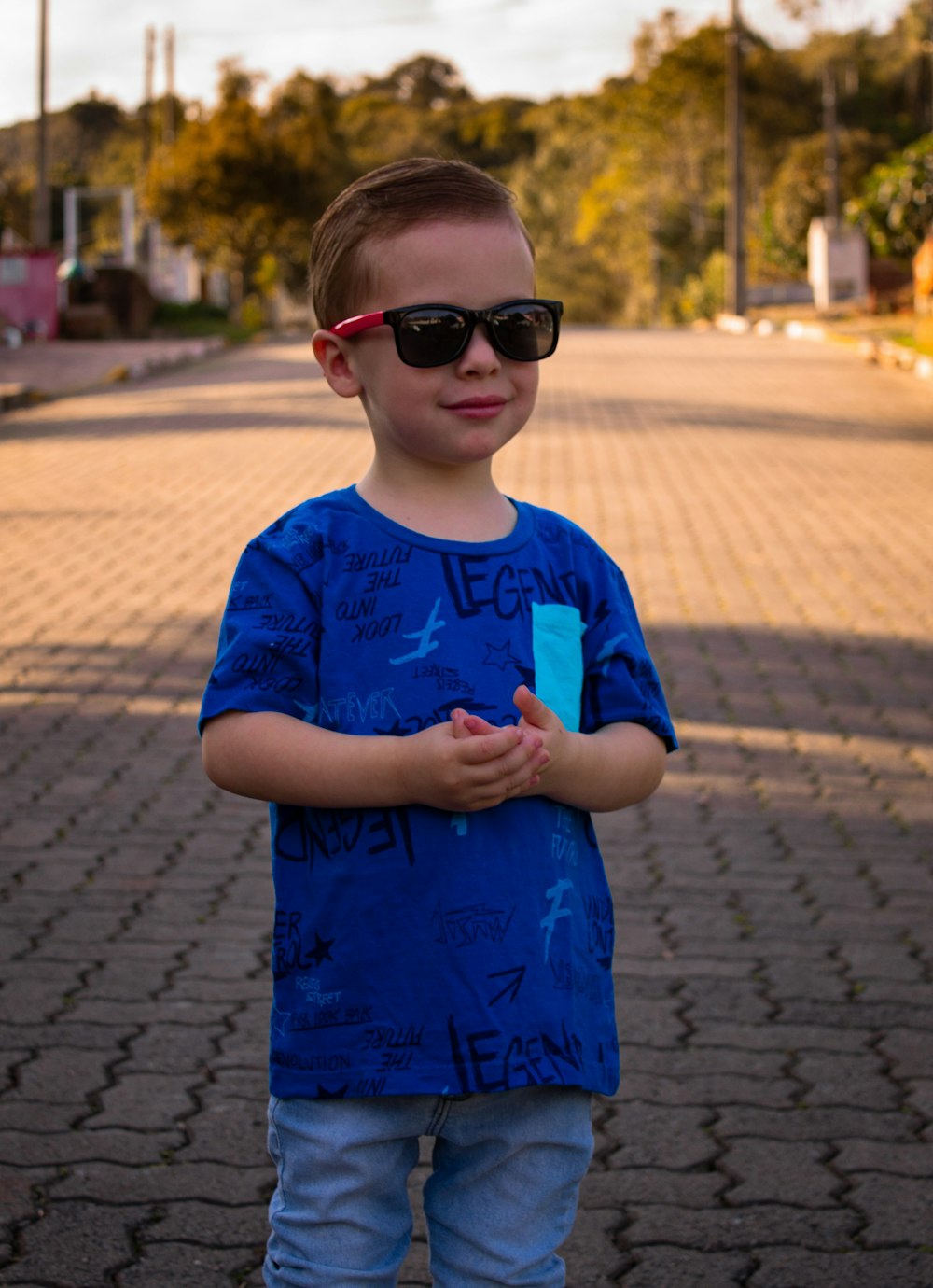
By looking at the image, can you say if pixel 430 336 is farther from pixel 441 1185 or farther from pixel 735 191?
pixel 735 191

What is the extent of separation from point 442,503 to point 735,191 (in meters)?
44.8

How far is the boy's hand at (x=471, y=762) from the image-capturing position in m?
1.79

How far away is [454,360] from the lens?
2.00 metres

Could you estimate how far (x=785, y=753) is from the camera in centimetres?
665

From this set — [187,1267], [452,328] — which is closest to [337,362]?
[452,328]

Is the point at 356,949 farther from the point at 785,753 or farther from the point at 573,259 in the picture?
the point at 573,259

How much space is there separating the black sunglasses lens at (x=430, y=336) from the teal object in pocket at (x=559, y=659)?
314 mm

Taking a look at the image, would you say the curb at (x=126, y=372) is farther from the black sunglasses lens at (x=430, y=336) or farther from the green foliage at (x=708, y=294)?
the green foliage at (x=708, y=294)

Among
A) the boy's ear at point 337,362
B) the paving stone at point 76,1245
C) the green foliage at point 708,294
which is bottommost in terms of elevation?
the paving stone at point 76,1245

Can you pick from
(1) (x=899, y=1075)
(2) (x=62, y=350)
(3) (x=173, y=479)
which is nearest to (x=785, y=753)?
(1) (x=899, y=1075)

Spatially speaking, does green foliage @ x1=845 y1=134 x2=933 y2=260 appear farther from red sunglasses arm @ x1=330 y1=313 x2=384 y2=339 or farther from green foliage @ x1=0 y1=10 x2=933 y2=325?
red sunglasses arm @ x1=330 y1=313 x2=384 y2=339

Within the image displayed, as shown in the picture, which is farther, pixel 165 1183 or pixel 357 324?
pixel 165 1183

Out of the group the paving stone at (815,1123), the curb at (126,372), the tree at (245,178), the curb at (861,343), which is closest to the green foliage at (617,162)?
the tree at (245,178)

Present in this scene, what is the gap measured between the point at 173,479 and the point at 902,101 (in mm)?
64700
